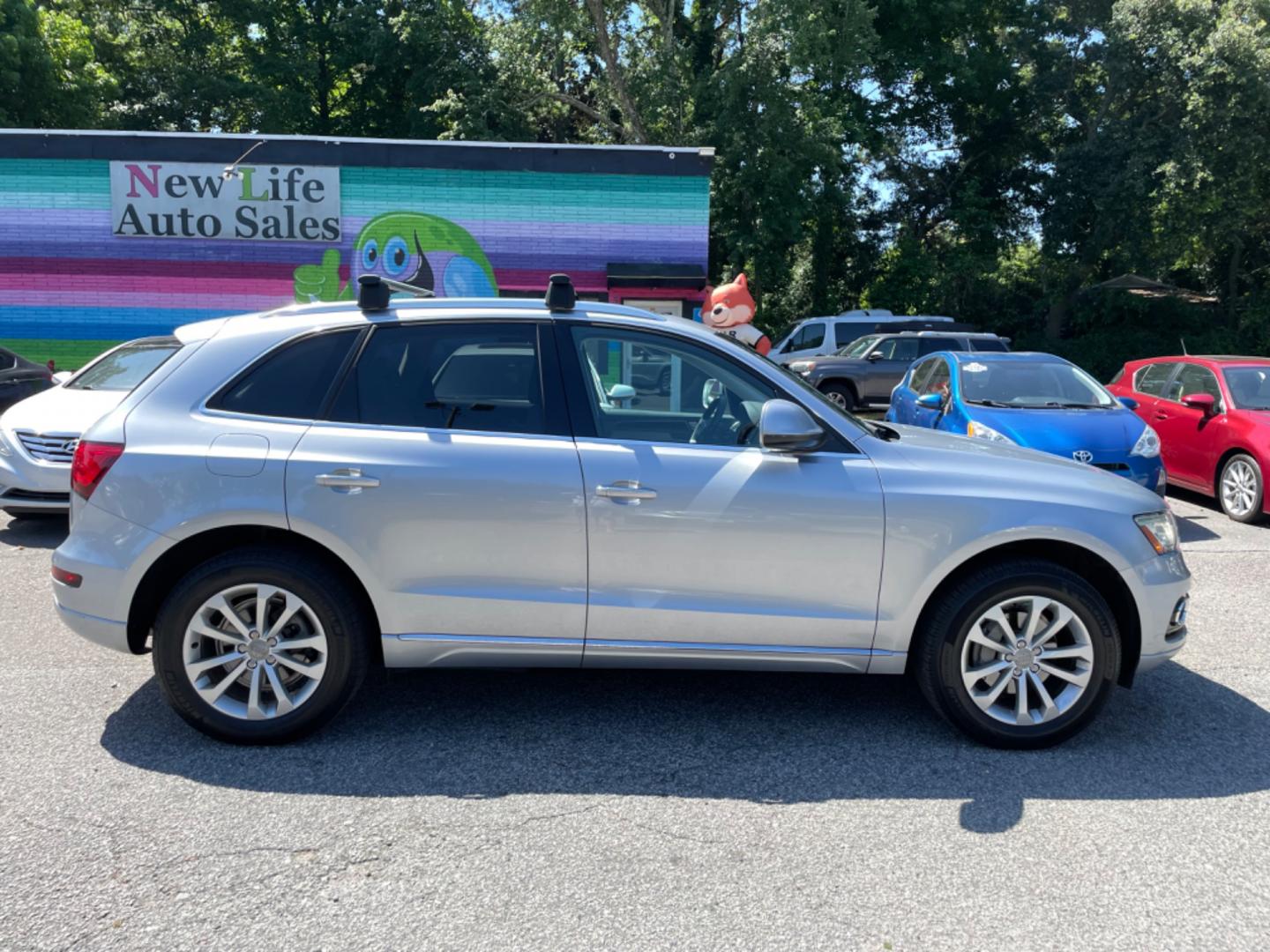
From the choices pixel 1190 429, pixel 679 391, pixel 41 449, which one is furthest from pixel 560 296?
pixel 1190 429

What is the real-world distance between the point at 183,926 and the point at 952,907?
7.30 feet

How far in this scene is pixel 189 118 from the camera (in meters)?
27.6

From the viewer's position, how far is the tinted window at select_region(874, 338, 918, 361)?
56.4ft

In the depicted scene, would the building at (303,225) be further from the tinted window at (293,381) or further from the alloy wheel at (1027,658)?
the alloy wheel at (1027,658)

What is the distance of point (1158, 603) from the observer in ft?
13.0

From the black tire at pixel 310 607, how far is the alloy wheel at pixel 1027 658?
244cm

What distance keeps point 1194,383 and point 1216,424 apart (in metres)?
0.79

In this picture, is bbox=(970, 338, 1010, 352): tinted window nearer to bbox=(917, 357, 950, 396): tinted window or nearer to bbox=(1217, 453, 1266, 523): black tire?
bbox=(917, 357, 950, 396): tinted window

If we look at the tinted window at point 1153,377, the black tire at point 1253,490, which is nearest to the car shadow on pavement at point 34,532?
the black tire at point 1253,490

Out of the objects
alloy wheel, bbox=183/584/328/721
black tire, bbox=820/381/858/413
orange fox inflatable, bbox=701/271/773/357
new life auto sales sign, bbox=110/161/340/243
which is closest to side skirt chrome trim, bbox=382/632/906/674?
alloy wheel, bbox=183/584/328/721

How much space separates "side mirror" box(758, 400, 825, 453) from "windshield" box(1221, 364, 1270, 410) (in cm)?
737

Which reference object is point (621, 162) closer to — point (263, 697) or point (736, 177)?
point (736, 177)

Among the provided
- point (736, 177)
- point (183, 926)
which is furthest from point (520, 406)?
point (736, 177)

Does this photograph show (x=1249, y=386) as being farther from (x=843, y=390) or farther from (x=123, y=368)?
(x=123, y=368)
